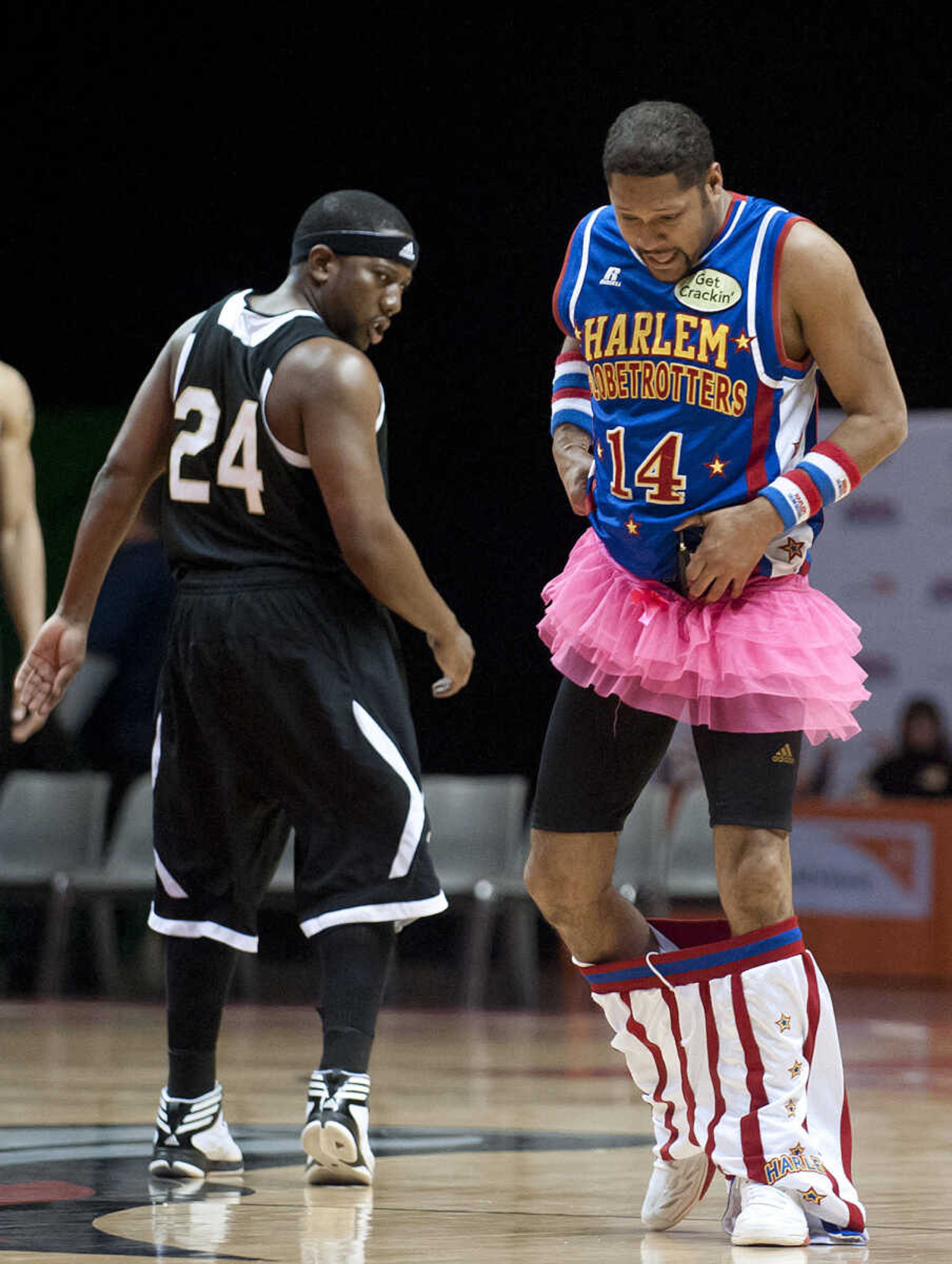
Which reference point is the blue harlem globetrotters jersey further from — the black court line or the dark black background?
the dark black background

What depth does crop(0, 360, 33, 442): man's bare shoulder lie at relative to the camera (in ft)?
18.7

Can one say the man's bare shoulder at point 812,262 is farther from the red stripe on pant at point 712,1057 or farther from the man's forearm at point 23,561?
the man's forearm at point 23,561

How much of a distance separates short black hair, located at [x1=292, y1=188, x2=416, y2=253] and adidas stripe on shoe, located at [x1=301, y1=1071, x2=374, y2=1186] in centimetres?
155

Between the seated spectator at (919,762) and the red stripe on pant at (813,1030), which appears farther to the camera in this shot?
the seated spectator at (919,762)

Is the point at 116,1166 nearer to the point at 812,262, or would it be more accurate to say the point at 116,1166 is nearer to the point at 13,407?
the point at 812,262

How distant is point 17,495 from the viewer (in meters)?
5.67

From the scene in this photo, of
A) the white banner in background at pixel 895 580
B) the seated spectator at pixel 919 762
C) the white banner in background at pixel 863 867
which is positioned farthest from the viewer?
the white banner in background at pixel 895 580

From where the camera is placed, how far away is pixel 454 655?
407 cm

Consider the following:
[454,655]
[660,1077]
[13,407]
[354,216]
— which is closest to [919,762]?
[13,407]

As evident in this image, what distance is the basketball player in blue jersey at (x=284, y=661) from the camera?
3.99 m

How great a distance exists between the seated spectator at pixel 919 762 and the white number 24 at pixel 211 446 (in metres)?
6.55

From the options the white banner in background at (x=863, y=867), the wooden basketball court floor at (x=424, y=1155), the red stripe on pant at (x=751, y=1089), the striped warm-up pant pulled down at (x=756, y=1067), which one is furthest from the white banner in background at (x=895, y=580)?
the red stripe on pant at (x=751, y=1089)

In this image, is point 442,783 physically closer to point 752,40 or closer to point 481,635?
point 481,635

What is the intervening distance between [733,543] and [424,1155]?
5.20 feet
